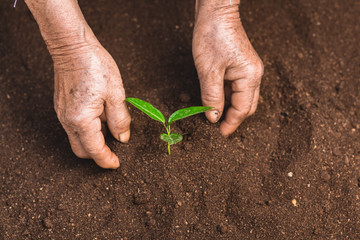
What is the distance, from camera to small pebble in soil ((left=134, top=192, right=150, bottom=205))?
4.19 ft

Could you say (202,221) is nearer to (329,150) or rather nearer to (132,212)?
(132,212)

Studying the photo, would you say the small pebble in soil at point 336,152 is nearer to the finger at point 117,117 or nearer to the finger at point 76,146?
the finger at point 117,117

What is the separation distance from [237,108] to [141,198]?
0.48 metres

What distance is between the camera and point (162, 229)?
49.2 inches

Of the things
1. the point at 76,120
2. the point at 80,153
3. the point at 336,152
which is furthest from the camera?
the point at 336,152

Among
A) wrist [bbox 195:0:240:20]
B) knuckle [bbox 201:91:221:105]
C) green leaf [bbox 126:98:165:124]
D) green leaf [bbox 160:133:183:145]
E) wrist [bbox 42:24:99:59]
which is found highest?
wrist [bbox 42:24:99:59]

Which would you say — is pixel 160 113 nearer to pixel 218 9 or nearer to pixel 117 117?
pixel 117 117

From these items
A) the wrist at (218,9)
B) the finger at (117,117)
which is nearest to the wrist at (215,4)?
the wrist at (218,9)

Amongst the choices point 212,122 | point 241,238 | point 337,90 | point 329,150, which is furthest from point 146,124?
point 337,90

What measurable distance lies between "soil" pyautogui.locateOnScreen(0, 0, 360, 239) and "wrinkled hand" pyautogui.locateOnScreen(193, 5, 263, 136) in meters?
0.09

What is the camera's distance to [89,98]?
47.8 inches

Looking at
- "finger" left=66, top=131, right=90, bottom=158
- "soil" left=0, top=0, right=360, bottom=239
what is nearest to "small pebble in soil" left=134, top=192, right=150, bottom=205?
"soil" left=0, top=0, right=360, bottom=239

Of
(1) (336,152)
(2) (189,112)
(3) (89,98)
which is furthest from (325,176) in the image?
(3) (89,98)

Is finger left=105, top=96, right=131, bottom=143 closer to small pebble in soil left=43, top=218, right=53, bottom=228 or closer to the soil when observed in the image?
the soil
